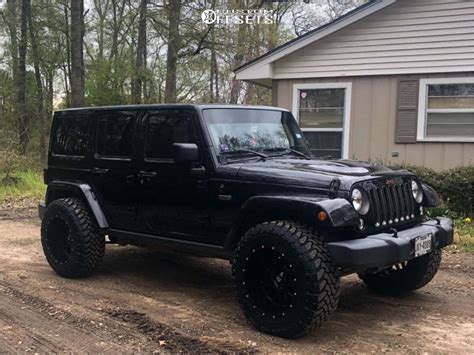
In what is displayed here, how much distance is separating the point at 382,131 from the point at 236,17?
1108cm

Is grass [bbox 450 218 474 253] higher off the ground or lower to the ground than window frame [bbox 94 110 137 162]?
lower

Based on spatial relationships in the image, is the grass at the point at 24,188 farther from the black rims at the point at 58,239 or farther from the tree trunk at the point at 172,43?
the black rims at the point at 58,239

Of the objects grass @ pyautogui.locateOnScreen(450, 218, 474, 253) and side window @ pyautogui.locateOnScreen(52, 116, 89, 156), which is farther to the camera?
grass @ pyautogui.locateOnScreen(450, 218, 474, 253)

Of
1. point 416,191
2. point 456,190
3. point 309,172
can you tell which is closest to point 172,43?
point 456,190

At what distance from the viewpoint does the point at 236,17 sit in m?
20.6

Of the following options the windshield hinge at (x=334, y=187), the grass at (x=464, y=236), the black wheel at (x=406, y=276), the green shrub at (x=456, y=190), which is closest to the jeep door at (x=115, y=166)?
the windshield hinge at (x=334, y=187)

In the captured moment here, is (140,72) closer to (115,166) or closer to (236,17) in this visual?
(236,17)

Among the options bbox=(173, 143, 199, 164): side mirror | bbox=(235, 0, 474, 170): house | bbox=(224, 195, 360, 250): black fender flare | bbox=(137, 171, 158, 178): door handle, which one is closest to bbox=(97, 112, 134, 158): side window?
bbox=(137, 171, 158, 178): door handle

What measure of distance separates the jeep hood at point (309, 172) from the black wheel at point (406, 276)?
102 centimetres

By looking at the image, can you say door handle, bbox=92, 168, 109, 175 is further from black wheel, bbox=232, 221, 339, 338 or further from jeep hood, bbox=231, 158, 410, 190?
black wheel, bbox=232, 221, 339, 338

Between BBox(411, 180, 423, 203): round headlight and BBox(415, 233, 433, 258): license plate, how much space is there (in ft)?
1.39

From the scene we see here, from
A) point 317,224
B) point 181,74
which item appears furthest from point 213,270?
point 181,74

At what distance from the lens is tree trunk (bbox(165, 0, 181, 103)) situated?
18.3 meters

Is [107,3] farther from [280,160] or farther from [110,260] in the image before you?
[280,160]
